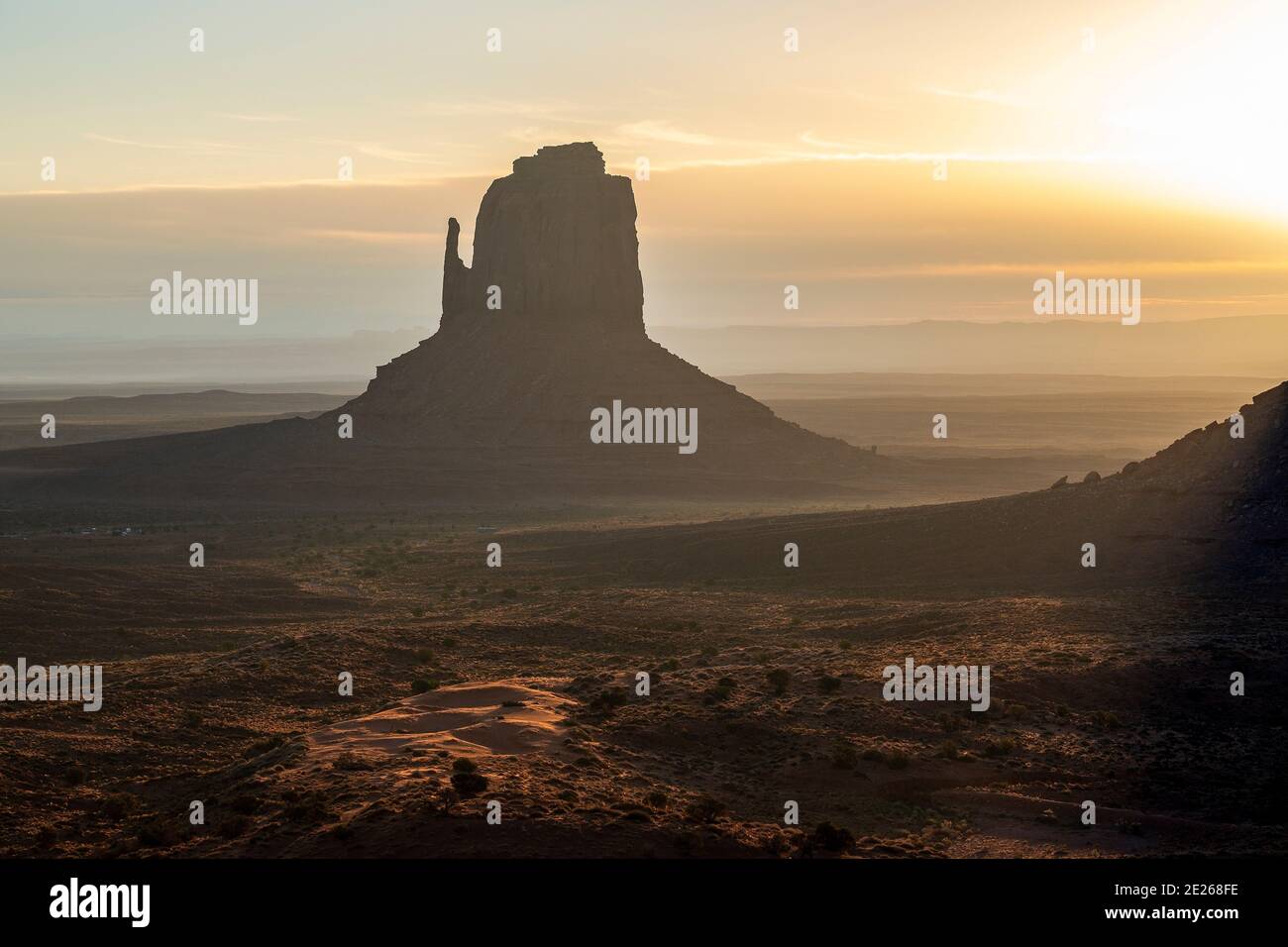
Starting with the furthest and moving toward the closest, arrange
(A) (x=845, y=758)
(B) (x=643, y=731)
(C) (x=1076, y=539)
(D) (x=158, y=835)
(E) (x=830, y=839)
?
(C) (x=1076, y=539), (B) (x=643, y=731), (A) (x=845, y=758), (E) (x=830, y=839), (D) (x=158, y=835)

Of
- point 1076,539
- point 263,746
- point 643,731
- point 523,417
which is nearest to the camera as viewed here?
point 643,731

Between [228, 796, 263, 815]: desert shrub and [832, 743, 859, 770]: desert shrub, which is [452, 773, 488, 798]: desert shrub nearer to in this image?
[228, 796, 263, 815]: desert shrub

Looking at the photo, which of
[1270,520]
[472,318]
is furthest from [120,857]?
[472,318]

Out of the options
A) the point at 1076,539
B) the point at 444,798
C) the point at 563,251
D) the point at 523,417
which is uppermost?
the point at 563,251

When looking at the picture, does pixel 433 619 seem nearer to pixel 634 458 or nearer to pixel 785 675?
pixel 785 675

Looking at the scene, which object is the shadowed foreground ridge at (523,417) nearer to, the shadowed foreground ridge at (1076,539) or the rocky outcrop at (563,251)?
the rocky outcrop at (563,251)

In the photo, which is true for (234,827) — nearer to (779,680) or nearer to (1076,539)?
(779,680)

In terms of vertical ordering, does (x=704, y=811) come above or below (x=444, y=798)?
below

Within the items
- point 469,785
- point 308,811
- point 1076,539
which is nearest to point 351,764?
point 308,811
